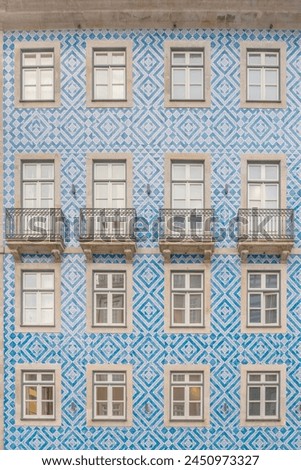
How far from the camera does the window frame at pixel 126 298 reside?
1224 cm

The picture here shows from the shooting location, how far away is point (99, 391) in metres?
12.3

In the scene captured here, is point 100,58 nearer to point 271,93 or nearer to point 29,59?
point 29,59

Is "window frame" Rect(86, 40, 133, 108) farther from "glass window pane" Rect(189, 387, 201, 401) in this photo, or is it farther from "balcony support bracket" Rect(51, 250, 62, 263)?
"glass window pane" Rect(189, 387, 201, 401)

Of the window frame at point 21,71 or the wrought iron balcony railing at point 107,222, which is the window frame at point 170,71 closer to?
the window frame at point 21,71

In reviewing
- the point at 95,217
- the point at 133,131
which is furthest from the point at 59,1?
the point at 95,217

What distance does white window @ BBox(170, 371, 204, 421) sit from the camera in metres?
12.2

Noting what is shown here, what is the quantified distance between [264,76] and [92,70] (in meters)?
4.48

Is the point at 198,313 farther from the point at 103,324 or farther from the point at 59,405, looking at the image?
the point at 59,405

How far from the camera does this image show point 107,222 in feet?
40.3

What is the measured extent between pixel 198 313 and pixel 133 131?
4962 millimetres

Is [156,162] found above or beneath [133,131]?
beneath

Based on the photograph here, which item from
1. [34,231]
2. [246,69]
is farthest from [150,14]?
[34,231]

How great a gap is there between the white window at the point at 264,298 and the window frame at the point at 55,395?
509 centimetres

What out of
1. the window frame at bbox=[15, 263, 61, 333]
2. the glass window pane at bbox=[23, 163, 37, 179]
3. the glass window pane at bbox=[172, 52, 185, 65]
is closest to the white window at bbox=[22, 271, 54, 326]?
the window frame at bbox=[15, 263, 61, 333]
